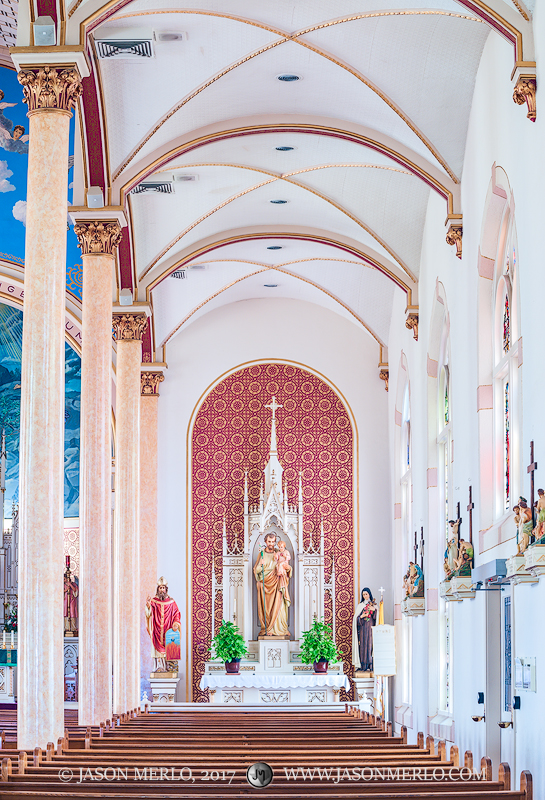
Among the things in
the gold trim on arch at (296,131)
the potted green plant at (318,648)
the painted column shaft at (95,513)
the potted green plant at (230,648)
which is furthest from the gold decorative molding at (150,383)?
the painted column shaft at (95,513)

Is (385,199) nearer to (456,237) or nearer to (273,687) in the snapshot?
(456,237)

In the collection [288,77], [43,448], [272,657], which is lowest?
[272,657]

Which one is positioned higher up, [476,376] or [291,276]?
[291,276]

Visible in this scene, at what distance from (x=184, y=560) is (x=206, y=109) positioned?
403 inches

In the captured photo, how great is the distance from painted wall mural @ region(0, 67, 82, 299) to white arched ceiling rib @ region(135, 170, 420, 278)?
1921 mm

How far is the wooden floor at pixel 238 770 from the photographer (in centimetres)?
604

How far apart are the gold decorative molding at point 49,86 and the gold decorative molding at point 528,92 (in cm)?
391

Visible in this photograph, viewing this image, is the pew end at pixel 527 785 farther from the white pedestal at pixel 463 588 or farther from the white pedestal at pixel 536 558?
the white pedestal at pixel 463 588

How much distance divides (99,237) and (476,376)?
4869 mm

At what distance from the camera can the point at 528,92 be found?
858 centimetres

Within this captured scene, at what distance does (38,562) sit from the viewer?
8617 mm

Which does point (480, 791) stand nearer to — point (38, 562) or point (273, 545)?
point (38, 562)

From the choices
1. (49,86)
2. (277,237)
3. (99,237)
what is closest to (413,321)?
(277,237)

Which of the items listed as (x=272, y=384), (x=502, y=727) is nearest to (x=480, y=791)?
(x=502, y=727)
